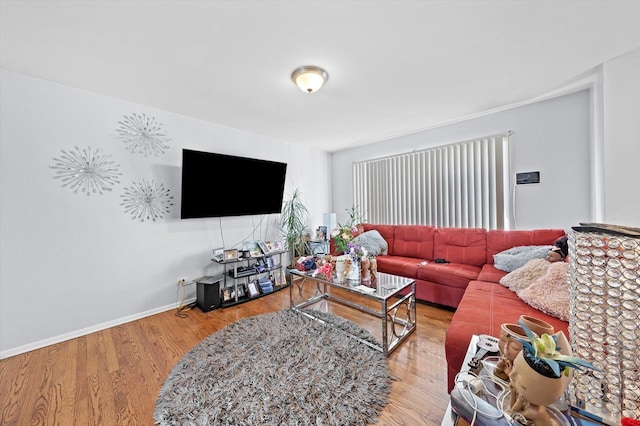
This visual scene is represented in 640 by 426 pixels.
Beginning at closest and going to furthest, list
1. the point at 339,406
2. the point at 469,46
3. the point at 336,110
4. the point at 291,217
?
1. the point at 339,406
2. the point at 469,46
3. the point at 336,110
4. the point at 291,217

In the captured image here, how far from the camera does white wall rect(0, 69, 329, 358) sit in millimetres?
2027

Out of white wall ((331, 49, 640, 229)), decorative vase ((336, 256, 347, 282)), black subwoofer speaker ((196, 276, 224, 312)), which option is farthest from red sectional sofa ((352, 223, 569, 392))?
black subwoofer speaker ((196, 276, 224, 312))

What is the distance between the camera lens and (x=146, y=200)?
2.72m

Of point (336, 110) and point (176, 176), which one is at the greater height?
point (336, 110)

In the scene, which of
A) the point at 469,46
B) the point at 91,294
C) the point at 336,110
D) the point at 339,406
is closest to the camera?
the point at 339,406

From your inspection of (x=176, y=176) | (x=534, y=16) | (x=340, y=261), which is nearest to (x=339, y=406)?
(x=340, y=261)

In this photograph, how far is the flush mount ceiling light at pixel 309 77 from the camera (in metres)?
1.99

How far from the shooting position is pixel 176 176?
2.95m

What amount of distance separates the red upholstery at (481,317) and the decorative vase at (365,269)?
83 cm

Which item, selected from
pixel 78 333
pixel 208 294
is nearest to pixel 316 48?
pixel 208 294

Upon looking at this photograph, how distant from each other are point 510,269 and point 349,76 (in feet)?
8.40

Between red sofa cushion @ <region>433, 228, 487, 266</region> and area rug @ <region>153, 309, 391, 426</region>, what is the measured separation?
1.70 meters

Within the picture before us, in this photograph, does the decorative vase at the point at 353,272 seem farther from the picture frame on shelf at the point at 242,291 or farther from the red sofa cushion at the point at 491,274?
the picture frame on shelf at the point at 242,291

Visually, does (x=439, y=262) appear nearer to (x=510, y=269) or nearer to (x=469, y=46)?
(x=510, y=269)
